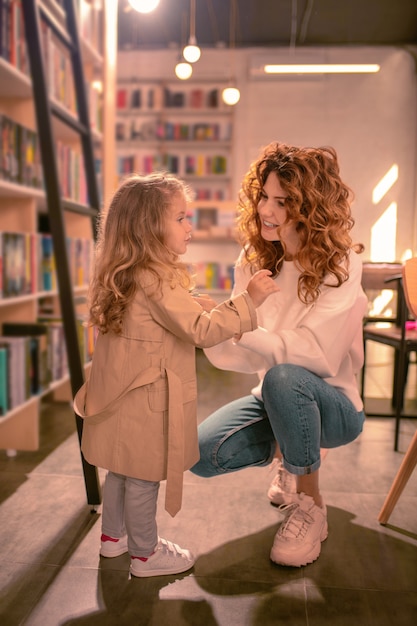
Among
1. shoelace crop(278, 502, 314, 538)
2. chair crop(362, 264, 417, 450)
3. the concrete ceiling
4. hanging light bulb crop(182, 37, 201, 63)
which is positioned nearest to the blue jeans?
shoelace crop(278, 502, 314, 538)

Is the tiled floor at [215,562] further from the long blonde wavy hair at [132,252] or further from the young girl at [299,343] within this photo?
the long blonde wavy hair at [132,252]

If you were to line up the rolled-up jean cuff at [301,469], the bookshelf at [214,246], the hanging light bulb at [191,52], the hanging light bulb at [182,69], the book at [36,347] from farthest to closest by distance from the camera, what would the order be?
the bookshelf at [214,246], the hanging light bulb at [182,69], the hanging light bulb at [191,52], the book at [36,347], the rolled-up jean cuff at [301,469]

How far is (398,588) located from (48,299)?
229 cm

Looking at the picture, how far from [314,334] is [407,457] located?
1.49 ft

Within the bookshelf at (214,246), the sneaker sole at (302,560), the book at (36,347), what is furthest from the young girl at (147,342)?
the bookshelf at (214,246)

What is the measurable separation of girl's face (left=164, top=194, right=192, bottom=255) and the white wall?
5146 millimetres

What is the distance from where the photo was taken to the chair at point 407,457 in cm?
143

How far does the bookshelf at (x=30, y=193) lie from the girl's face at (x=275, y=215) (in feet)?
1.98

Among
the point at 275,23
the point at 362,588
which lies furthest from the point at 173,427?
the point at 275,23

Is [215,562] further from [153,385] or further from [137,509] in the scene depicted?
[153,385]

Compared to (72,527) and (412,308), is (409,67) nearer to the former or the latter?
(412,308)

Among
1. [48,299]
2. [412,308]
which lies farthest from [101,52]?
[412,308]

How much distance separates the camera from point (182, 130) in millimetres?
6289

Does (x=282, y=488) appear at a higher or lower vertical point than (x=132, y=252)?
lower
